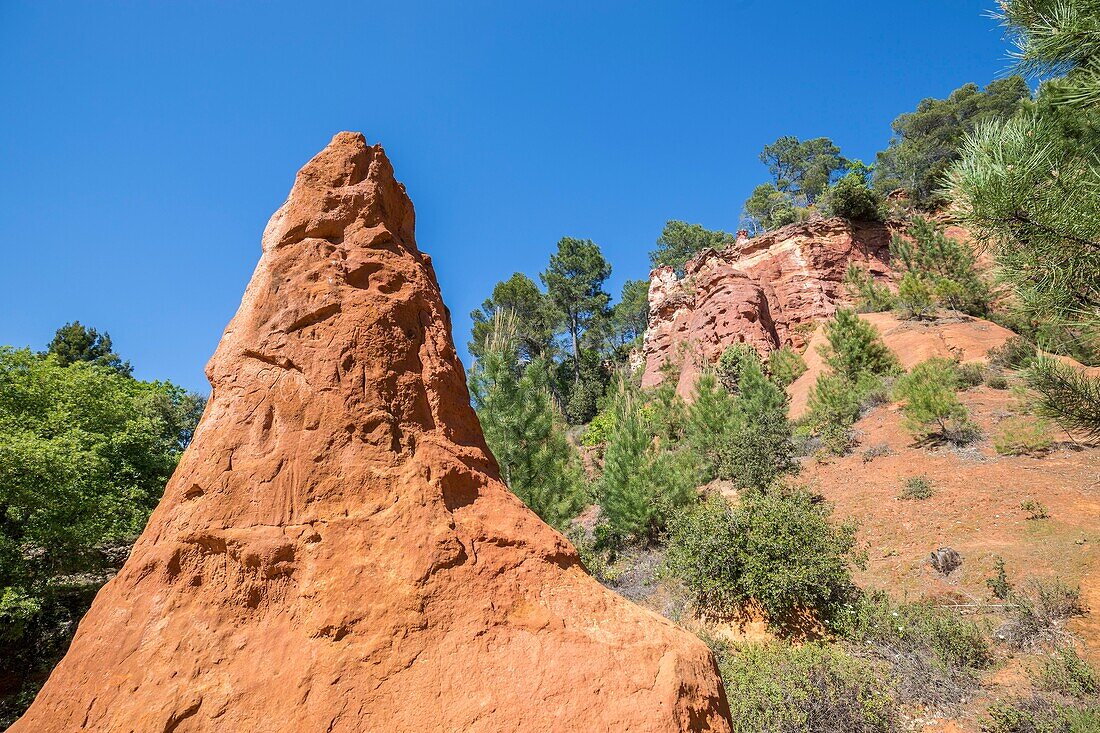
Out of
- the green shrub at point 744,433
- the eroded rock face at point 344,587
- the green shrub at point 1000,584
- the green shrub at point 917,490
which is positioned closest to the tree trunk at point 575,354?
the green shrub at point 744,433

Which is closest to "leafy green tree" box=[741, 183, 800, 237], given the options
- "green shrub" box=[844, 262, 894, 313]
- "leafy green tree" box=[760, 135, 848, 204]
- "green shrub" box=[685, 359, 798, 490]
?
"leafy green tree" box=[760, 135, 848, 204]

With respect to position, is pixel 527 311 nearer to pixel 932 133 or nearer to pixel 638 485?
pixel 638 485

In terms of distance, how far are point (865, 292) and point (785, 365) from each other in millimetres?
6660

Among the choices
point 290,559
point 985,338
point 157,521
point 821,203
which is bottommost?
point 290,559

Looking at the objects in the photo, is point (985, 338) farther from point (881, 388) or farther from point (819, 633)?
point (819, 633)

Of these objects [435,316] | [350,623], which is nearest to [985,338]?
[435,316]

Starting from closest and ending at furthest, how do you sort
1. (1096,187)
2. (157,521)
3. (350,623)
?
1. (350,623)
2. (157,521)
3. (1096,187)

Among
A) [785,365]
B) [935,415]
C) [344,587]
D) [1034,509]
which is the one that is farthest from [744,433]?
[344,587]

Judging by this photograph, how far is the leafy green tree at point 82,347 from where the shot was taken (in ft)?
100

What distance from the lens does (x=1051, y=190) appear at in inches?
198

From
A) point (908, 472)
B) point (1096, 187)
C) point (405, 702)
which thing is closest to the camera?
point (405, 702)

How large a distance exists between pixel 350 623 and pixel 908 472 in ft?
46.8

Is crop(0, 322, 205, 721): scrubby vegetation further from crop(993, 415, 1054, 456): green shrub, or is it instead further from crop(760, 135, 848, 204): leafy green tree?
crop(760, 135, 848, 204): leafy green tree

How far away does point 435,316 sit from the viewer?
4.11m
